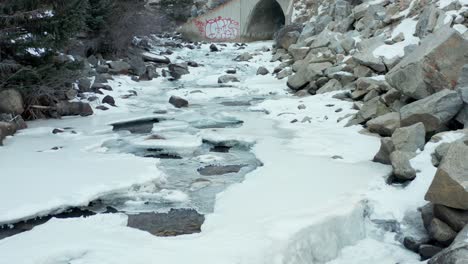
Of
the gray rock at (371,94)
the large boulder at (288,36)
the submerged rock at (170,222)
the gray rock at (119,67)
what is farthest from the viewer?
the large boulder at (288,36)

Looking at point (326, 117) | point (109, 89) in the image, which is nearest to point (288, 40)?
point (109, 89)

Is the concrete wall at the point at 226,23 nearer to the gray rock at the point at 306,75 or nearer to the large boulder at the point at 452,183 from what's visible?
the gray rock at the point at 306,75

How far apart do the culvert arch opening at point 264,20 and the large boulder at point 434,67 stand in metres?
24.8

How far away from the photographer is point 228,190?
21.3ft

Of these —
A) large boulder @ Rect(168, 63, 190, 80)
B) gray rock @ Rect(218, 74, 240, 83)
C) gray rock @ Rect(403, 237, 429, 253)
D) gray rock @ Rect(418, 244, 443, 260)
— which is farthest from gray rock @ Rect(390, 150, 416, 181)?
large boulder @ Rect(168, 63, 190, 80)

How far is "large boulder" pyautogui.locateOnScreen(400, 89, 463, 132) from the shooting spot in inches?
297

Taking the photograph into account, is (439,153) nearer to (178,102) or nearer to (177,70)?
(178,102)

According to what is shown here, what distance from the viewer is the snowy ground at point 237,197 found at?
4629mm

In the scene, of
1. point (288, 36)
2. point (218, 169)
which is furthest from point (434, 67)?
point (288, 36)

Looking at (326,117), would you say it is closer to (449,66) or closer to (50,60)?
(449,66)

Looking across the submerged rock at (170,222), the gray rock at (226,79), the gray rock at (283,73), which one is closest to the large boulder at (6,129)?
the submerged rock at (170,222)

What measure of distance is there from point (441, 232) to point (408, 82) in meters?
4.43

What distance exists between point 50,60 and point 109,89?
3.68 metres

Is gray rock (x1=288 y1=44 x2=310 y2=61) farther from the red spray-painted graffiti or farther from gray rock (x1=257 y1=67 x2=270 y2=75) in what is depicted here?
the red spray-painted graffiti
